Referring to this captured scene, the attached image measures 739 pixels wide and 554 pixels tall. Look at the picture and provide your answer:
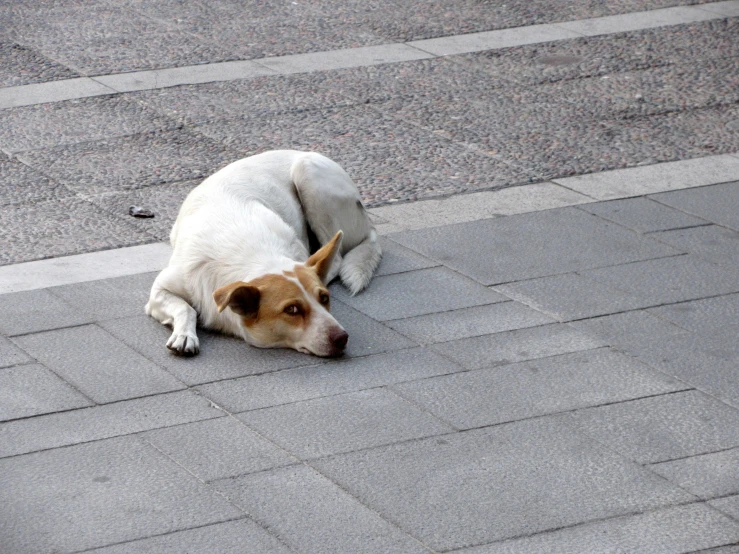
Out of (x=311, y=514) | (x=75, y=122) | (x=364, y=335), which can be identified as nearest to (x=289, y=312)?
(x=364, y=335)

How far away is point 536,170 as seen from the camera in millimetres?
7801

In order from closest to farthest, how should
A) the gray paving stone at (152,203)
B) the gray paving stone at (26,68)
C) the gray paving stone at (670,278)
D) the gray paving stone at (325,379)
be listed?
1. the gray paving stone at (325,379)
2. the gray paving stone at (670,278)
3. the gray paving stone at (152,203)
4. the gray paving stone at (26,68)

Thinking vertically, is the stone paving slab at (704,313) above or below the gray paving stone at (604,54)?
below

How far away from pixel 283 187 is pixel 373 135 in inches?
92.2

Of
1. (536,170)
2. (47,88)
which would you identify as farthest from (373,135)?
(47,88)

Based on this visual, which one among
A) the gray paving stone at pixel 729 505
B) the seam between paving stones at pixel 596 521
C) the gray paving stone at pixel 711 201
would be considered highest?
the gray paving stone at pixel 711 201

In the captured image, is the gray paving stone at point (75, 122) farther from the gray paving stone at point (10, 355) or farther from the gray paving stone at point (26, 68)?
the gray paving stone at point (10, 355)

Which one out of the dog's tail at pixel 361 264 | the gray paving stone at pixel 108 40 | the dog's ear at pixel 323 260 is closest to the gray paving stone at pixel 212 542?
the dog's ear at pixel 323 260

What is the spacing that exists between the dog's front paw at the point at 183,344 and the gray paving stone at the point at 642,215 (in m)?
2.85

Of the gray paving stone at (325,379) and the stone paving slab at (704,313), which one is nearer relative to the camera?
the gray paving stone at (325,379)

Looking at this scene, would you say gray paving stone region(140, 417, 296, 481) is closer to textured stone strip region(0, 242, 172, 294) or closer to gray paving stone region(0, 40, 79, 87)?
textured stone strip region(0, 242, 172, 294)

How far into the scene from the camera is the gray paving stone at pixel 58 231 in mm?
6461

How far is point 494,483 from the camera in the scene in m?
4.25

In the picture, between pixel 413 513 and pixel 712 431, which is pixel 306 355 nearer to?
pixel 413 513
